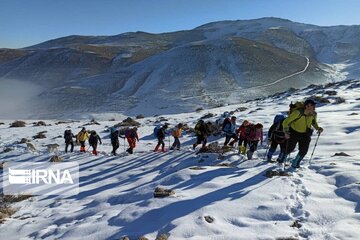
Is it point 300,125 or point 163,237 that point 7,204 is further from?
point 300,125

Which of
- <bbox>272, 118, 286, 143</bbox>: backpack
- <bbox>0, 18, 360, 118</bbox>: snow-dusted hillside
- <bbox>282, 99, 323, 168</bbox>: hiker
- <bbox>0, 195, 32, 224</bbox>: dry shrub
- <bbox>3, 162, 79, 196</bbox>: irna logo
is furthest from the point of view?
<bbox>0, 18, 360, 118</bbox>: snow-dusted hillside

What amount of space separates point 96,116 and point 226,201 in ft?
160

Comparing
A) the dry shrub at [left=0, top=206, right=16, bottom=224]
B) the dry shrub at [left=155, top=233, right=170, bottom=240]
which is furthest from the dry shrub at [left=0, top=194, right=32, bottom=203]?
the dry shrub at [left=155, top=233, right=170, bottom=240]

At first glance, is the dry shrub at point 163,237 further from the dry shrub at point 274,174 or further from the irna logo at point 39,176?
the irna logo at point 39,176

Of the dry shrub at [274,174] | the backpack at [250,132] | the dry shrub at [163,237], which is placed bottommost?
the dry shrub at [163,237]

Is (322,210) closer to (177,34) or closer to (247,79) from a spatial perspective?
(247,79)

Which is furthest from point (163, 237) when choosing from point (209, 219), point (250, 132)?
point (250, 132)

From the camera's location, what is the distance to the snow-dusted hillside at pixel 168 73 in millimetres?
67250

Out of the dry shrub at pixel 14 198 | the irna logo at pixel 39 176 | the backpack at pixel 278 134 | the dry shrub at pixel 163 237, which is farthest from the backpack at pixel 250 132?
the dry shrub at pixel 14 198

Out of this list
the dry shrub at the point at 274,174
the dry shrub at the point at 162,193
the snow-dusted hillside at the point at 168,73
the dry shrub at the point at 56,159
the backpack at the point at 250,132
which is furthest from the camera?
the snow-dusted hillside at the point at 168,73

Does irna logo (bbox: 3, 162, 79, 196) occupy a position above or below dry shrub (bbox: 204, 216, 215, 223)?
below

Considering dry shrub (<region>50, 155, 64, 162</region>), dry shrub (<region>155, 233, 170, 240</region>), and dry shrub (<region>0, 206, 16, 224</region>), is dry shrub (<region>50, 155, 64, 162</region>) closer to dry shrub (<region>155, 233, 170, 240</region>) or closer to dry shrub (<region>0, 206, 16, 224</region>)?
dry shrub (<region>0, 206, 16, 224</region>)

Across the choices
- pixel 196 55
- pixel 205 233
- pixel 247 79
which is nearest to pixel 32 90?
pixel 196 55

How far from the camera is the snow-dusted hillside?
6725 centimetres
